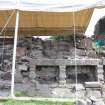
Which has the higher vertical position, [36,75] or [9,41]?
[9,41]

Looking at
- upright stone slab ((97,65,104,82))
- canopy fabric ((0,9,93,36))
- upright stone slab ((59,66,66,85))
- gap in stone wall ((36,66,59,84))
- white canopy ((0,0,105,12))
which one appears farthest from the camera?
canopy fabric ((0,9,93,36))

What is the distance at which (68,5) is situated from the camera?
23.9ft

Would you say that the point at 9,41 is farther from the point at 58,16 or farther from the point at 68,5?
the point at 68,5

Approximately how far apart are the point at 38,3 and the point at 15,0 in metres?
0.51

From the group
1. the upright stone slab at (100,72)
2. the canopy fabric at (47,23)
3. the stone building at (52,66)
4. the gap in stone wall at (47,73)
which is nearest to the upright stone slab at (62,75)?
the stone building at (52,66)

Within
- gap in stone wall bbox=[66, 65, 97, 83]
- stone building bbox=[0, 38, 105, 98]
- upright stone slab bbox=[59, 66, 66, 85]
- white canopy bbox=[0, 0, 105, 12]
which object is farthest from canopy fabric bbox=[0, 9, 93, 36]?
white canopy bbox=[0, 0, 105, 12]

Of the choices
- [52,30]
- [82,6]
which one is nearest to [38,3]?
[82,6]

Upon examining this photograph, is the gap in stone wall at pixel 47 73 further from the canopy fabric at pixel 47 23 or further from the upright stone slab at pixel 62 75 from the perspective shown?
the canopy fabric at pixel 47 23

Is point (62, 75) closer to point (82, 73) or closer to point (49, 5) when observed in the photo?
point (82, 73)

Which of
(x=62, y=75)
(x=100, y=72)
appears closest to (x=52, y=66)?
(x=62, y=75)

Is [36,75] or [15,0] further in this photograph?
[36,75]

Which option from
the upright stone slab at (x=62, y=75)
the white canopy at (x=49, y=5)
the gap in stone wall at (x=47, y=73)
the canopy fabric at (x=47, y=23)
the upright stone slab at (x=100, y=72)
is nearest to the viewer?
the white canopy at (x=49, y=5)

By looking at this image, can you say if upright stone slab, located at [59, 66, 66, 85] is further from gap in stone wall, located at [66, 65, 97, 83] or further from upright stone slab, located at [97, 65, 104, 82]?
upright stone slab, located at [97, 65, 104, 82]

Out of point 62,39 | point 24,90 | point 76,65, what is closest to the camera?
point 24,90
